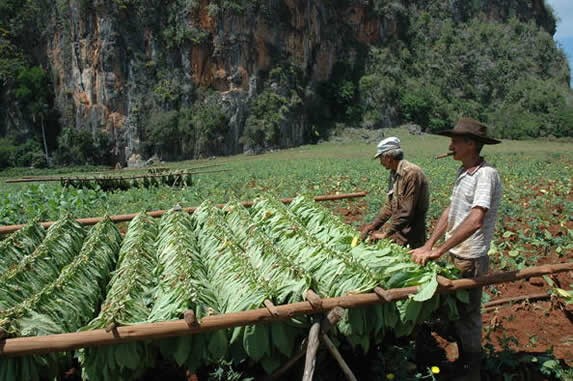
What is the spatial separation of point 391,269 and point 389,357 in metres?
0.93

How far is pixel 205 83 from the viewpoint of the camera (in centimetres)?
4738

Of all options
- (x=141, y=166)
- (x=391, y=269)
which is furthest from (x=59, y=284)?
(x=141, y=166)

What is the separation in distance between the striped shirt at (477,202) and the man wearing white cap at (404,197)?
2.34 feet

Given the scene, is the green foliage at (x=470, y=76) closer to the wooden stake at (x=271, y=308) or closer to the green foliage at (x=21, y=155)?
the green foliage at (x=21, y=155)

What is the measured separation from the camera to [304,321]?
315 centimetres

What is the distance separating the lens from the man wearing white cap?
4.38 metres

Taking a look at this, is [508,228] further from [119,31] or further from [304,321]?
[119,31]

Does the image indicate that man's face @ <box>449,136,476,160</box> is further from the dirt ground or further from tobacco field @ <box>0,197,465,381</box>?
the dirt ground

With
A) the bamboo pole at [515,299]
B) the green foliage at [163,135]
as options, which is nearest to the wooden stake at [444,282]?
the bamboo pole at [515,299]

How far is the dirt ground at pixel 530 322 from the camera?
4.27 meters

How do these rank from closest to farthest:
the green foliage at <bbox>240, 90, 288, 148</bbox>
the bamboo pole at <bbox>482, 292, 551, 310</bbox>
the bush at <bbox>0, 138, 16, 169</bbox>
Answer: the bamboo pole at <bbox>482, 292, 551, 310</bbox> → the bush at <bbox>0, 138, 16, 169</bbox> → the green foliage at <bbox>240, 90, 288, 148</bbox>

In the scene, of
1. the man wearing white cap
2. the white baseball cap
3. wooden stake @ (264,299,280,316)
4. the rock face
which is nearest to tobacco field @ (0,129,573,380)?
wooden stake @ (264,299,280,316)

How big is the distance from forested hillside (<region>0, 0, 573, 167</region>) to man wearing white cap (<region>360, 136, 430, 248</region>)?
134 ft

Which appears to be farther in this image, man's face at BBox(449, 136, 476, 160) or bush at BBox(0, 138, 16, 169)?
bush at BBox(0, 138, 16, 169)
